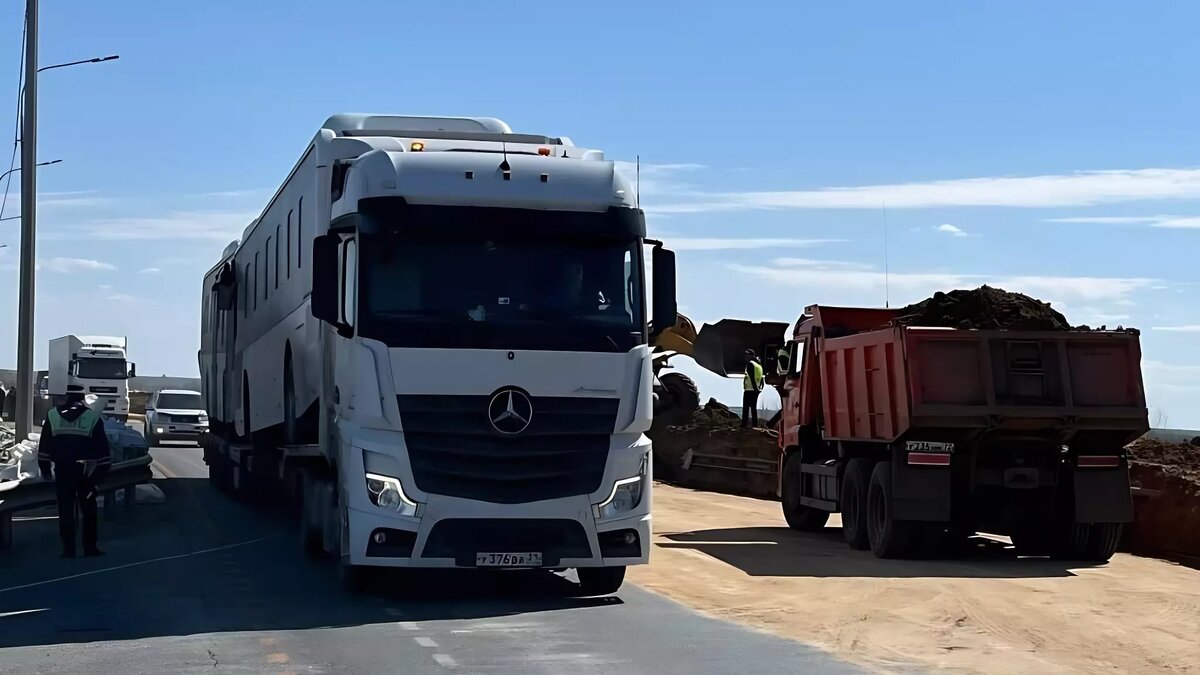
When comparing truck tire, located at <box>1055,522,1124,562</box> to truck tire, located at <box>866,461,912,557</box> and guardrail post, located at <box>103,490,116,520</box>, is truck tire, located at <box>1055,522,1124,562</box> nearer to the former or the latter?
truck tire, located at <box>866,461,912,557</box>

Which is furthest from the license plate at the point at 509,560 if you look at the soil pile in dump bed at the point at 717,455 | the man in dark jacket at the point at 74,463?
the soil pile in dump bed at the point at 717,455

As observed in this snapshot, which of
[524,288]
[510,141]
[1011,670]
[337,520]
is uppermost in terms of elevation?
[510,141]

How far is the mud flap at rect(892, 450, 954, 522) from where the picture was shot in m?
17.5

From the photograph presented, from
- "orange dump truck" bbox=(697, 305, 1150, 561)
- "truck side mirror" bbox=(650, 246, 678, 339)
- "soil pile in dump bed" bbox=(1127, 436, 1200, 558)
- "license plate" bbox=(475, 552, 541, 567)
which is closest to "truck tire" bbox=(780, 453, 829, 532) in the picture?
"orange dump truck" bbox=(697, 305, 1150, 561)

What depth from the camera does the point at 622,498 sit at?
44.8ft

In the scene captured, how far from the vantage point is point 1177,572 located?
17672mm

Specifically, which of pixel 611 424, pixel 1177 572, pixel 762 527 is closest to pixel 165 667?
pixel 611 424

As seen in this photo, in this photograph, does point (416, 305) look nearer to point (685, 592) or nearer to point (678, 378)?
point (685, 592)

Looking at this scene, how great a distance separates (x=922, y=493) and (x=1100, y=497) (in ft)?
6.40

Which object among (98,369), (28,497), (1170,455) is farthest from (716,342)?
(98,369)

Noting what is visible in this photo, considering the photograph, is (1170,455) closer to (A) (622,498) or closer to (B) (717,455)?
(B) (717,455)

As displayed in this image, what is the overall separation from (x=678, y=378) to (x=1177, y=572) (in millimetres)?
22347

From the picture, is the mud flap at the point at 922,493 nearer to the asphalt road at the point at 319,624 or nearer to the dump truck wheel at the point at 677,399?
the asphalt road at the point at 319,624

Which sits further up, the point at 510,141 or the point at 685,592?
the point at 510,141
